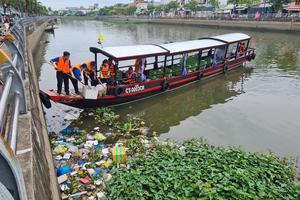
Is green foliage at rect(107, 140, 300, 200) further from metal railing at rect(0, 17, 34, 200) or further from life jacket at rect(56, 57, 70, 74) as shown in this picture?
life jacket at rect(56, 57, 70, 74)

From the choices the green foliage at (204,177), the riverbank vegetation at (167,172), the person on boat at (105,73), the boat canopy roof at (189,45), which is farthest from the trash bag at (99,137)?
the boat canopy roof at (189,45)

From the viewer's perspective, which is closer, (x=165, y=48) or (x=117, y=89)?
(x=117, y=89)

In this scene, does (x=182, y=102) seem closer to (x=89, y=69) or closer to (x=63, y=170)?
(x=89, y=69)

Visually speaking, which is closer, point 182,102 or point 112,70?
point 112,70

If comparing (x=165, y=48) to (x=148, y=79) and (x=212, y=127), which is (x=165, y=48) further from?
(x=212, y=127)

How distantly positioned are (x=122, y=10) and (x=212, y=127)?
132834 millimetres

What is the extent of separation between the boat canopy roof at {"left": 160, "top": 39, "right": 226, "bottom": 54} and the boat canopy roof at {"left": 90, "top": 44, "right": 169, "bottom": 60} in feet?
2.59

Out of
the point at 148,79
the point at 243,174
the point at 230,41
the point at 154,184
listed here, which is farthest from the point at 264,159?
the point at 230,41

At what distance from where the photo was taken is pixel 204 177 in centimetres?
516

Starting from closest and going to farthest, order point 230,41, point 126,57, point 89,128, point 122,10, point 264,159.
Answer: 1. point 264,159
2. point 89,128
3. point 126,57
4. point 230,41
5. point 122,10

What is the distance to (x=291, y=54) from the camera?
22.2 m

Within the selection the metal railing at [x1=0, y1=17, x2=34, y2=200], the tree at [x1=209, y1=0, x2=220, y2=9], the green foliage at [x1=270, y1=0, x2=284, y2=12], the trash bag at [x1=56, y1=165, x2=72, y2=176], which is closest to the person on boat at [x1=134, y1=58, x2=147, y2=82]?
the trash bag at [x1=56, y1=165, x2=72, y2=176]

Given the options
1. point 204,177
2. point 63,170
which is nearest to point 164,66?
point 63,170

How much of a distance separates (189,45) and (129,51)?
3767 millimetres
